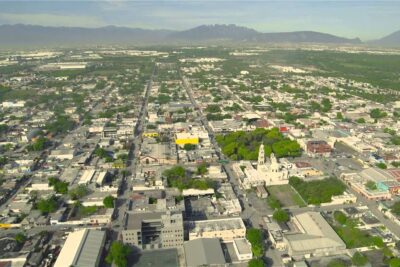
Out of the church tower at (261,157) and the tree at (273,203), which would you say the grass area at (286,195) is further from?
the church tower at (261,157)

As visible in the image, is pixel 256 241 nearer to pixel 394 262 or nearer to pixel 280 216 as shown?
pixel 280 216

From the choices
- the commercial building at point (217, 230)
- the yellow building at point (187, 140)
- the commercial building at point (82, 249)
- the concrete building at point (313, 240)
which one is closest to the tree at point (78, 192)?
the commercial building at point (82, 249)

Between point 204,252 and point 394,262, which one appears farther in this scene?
point 204,252

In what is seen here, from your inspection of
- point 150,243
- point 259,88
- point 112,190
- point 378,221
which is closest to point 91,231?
point 150,243

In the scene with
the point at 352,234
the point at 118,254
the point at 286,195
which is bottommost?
the point at 286,195

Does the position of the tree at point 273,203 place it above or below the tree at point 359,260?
below

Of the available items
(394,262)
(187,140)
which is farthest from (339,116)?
(394,262)
